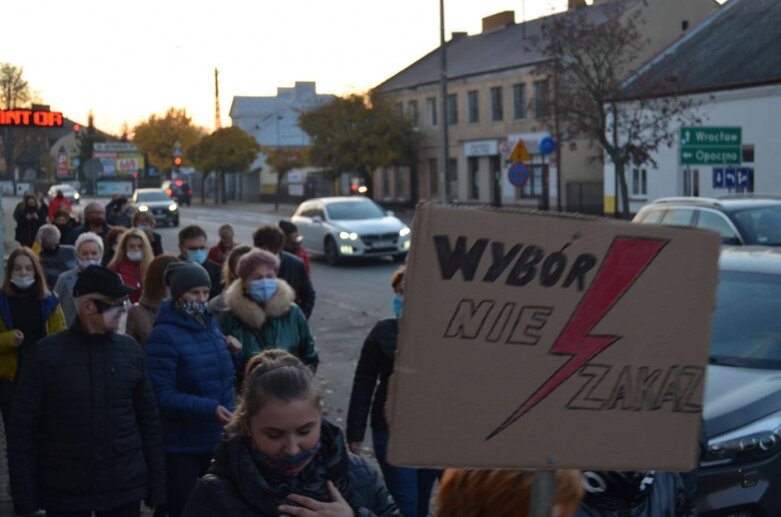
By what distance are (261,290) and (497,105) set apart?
49841 millimetres

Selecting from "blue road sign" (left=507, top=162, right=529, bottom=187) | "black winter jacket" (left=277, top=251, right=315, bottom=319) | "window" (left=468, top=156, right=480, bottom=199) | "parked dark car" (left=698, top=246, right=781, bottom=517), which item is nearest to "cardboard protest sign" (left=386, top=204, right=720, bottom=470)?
"parked dark car" (left=698, top=246, right=781, bottom=517)

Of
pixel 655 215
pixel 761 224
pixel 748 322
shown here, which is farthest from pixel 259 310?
pixel 655 215

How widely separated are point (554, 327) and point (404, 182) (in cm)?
6150

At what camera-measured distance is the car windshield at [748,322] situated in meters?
6.93

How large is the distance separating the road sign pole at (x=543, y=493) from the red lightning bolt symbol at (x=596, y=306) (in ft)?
0.59

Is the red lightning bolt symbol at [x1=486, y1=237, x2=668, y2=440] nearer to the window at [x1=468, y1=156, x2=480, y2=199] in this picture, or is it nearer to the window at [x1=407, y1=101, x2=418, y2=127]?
the window at [x1=468, y1=156, x2=480, y2=199]

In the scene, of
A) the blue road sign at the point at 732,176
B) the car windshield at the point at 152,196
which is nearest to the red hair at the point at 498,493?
the blue road sign at the point at 732,176

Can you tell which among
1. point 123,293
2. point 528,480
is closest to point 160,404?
point 123,293

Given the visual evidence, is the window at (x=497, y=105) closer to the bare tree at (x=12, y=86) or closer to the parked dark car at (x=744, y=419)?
the bare tree at (x=12, y=86)

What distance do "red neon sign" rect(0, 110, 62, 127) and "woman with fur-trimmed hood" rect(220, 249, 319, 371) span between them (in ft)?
36.7

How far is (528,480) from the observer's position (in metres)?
3.03

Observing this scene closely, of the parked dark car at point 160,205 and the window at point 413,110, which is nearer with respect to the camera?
the parked dark car at point 160,205

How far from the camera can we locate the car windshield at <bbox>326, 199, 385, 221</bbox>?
94.0ft

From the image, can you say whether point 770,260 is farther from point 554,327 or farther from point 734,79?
point 734,79
